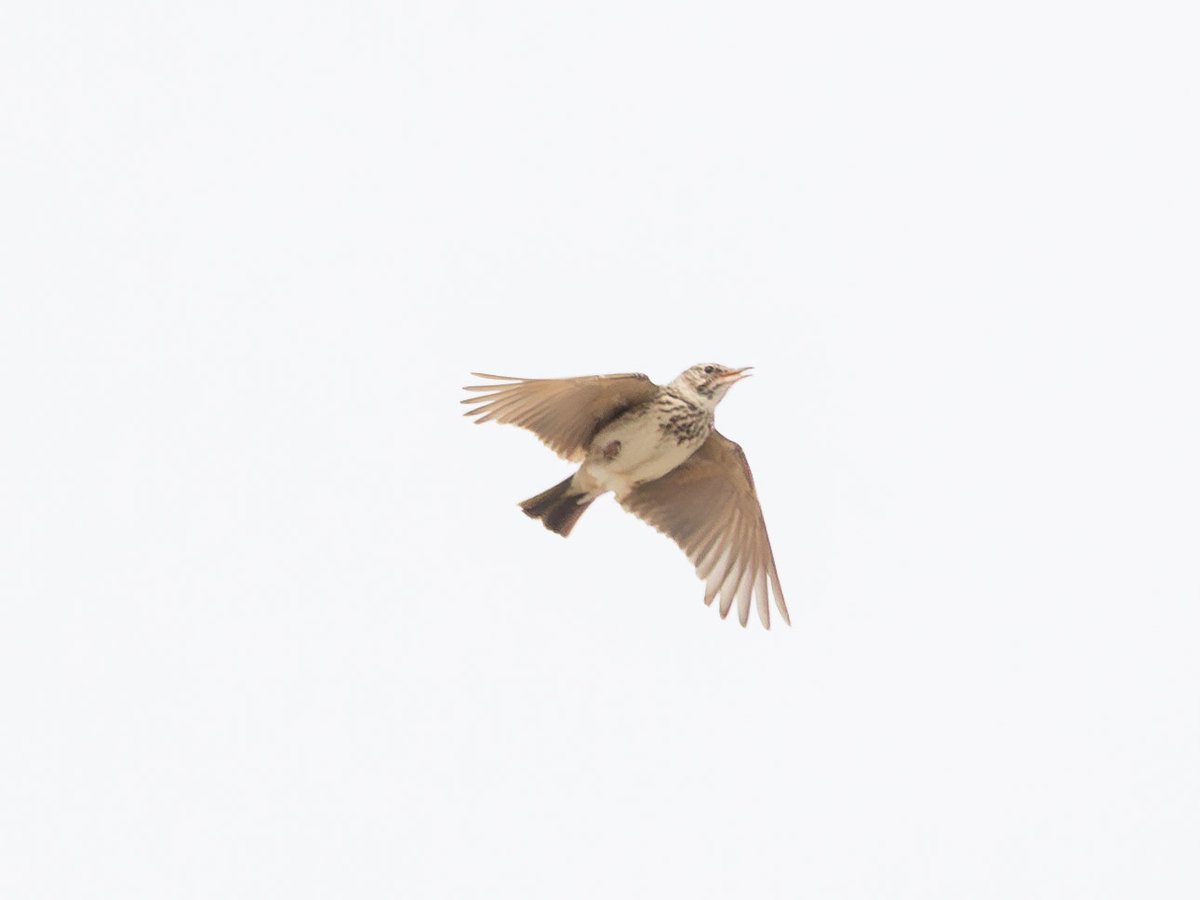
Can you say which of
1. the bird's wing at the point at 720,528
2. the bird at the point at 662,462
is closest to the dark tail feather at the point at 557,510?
the bird at the point at 662,462

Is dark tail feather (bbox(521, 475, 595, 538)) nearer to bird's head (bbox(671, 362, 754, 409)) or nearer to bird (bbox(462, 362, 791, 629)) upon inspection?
bird (bbox(462, 362, 791, 629))

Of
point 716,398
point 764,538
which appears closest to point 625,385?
point 716,398

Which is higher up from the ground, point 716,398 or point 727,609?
point 716,398

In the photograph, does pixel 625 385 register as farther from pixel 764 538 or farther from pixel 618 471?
pixel 764 538

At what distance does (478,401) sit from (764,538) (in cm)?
322

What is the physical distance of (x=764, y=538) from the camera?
16.6 metres

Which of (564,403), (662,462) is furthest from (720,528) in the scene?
(564,403)

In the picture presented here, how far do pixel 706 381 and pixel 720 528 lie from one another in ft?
5.79

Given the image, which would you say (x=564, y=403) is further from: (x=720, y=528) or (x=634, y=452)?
(x=720, y=528)

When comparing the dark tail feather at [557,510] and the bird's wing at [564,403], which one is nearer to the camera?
the bird's wing at [564,403]

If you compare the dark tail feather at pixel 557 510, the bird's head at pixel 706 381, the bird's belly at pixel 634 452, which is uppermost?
the bird's head at pixel 706 381

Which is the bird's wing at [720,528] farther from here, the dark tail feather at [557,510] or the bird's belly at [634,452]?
the dark tail feather at [557,510]

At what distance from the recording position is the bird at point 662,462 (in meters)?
15.0

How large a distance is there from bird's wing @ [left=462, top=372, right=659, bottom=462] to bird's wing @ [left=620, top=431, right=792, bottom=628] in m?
1.18
